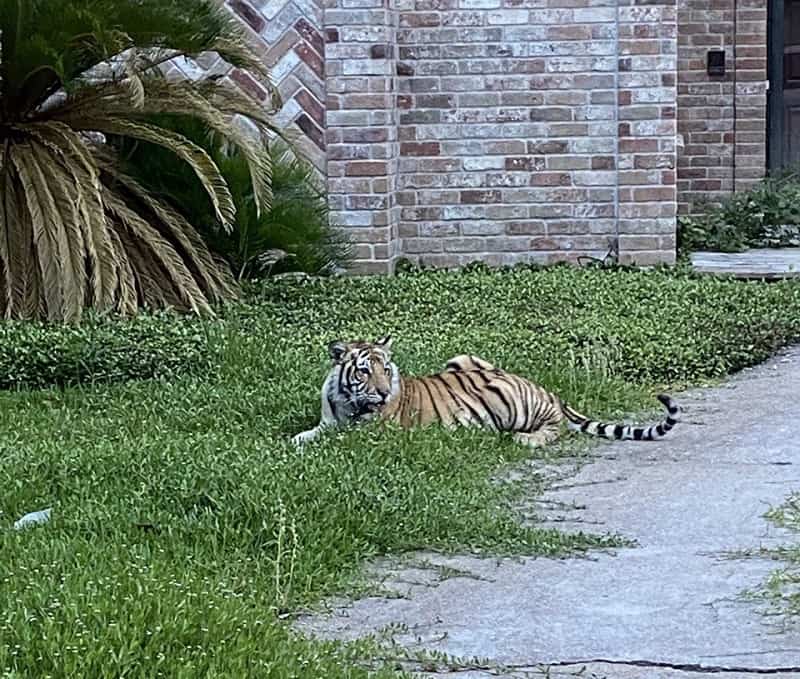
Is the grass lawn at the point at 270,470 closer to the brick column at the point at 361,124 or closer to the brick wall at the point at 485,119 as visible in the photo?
the brick column at the point at 361,124

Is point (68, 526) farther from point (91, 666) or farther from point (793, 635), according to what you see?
point (793, 635)

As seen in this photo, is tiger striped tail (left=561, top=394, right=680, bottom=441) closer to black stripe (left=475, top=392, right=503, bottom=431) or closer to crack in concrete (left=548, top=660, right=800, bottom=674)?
black stripe (left=475, top=392, right=503, bottom=431)

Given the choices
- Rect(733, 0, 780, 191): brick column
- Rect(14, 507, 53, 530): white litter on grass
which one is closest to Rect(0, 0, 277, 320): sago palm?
Rect(14, 507, 53, 530): white litter on grass

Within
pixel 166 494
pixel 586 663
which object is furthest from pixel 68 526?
pixel 586 663

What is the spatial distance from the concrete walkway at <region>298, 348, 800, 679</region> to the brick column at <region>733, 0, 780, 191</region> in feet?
30.4

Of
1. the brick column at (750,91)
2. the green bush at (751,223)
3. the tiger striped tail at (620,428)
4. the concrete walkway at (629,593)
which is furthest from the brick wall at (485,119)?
the concrete walkway at (629,593)

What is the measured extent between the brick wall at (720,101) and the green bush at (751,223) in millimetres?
1114

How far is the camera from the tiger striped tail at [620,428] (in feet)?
22.1

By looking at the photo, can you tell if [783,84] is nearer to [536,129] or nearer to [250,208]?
[536,129]

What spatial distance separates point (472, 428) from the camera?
6.50 metres

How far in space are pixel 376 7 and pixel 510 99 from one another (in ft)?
4.09

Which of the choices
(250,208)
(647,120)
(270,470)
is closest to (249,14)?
(250,208)

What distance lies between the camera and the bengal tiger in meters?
6.26

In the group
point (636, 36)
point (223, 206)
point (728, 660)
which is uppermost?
point (636, 36)
